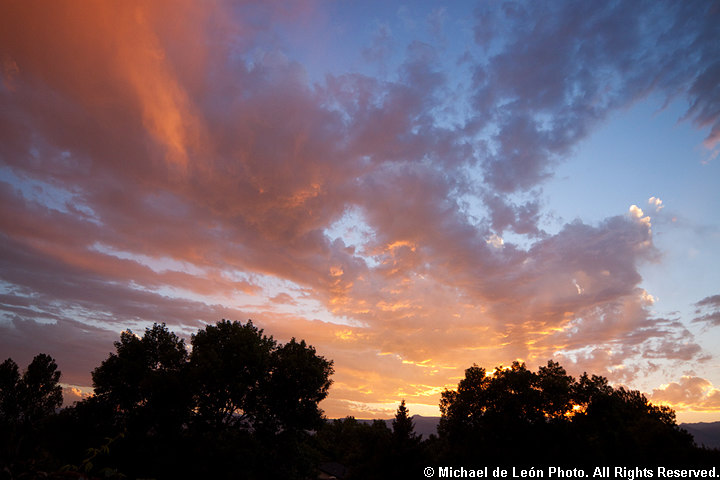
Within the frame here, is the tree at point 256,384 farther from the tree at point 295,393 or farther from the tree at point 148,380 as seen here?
the tree at point 148,380

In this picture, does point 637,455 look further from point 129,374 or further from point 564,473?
point 129,374

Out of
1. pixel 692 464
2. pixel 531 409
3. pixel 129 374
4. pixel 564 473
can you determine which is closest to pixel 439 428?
pixel 531 409

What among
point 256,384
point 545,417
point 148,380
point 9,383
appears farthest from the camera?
point 9,383

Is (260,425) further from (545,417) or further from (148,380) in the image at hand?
(545,417)

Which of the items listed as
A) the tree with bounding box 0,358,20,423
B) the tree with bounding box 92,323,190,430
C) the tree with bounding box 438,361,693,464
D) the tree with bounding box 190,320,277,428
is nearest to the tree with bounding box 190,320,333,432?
the tree with bounding box 190,320,277,428

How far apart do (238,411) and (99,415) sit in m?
15.3

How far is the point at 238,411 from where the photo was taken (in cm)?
3806

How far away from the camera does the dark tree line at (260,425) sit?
1277 inches

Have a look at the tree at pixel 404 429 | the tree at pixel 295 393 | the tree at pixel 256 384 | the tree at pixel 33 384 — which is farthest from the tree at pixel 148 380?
the tree at pixel 33 384

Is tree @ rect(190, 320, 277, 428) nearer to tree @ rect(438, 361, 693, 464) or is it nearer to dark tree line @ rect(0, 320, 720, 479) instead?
dark tree line @ rect(0, 320, 720, 479)

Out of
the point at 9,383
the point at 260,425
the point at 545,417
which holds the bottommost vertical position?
the point at 9,383

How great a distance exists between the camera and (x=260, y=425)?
3578 centimetres

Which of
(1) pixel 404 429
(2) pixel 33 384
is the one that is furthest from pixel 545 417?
(2) pixel 33 384

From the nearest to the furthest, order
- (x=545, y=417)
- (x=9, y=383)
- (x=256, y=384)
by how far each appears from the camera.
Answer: (x=256, y=384), (x=545, y=417), (x=9, y=383)
